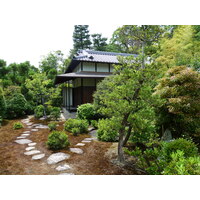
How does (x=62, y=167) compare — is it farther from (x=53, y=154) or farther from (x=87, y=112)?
(x=87, y=112)

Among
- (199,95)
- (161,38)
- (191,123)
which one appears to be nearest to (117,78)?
(199,95)

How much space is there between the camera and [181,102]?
3.51 meters

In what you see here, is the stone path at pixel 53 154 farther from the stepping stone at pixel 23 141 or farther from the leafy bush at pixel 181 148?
the leafy bush at pixel 181 148

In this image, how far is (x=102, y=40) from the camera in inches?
485

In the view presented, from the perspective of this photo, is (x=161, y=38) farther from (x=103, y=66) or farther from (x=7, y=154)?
(x=7, y=154)

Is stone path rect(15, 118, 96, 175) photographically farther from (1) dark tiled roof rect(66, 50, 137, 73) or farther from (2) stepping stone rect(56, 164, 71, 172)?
(1) dark tiled roof rect(66, 50, 137, 73)

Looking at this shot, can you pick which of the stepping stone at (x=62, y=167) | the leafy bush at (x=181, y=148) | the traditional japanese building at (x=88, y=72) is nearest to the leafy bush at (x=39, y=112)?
the traditional japanese building at (x=88, y=72)

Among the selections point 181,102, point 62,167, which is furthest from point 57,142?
point 181,102

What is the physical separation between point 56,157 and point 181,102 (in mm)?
3064

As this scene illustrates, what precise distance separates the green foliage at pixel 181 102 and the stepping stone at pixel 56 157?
246 centimetres

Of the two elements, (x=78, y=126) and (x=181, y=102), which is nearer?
(x=181, y=102)

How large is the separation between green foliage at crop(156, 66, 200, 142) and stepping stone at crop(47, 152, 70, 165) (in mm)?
2460

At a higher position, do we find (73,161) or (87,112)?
(87,112)

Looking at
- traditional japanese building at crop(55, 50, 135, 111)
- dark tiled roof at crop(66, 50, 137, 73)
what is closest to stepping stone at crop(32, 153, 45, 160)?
traditional japanese building at crop(55, 50, 135, 111)
